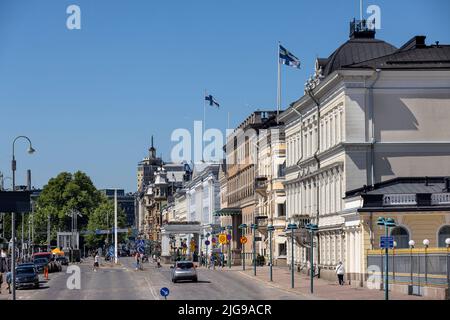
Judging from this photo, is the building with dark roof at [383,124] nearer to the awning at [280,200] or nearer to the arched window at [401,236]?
the arched window at [401,236]

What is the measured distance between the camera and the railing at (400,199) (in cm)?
5919

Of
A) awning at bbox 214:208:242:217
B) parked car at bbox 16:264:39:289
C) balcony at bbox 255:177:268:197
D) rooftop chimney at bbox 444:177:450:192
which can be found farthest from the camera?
awning at bbox 214:208:242:217

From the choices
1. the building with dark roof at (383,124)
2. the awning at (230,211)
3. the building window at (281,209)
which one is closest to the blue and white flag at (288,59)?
the building with dark roof at (383,124)

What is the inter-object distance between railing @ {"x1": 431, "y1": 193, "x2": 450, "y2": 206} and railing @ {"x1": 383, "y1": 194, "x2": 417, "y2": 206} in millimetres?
977

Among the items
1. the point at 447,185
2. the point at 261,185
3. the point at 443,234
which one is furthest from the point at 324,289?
the point at 261,185

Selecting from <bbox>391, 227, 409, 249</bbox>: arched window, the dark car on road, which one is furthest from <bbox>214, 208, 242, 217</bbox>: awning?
<bbox>391, 227, 409, 249</bbox>: arched window

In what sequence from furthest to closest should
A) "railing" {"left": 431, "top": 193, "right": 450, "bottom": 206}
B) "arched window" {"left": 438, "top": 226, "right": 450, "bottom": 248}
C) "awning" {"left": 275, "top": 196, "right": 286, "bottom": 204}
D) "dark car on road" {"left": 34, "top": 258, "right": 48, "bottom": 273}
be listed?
"awning" {"left": 275, "top": 196, "right": 286, "bottom": 204} → "dark car on road" {"left": 34, "top": 258, "right": 48, "bottom": 273} → "arched window" {"left": 438, "top": 226, "right": 450, "bottom": 248} → "railing" {"left": 431, "top": 193, "right": 450, "bottom": 206}

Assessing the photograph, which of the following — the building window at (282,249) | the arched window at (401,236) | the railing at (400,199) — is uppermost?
the railing at (400,199)

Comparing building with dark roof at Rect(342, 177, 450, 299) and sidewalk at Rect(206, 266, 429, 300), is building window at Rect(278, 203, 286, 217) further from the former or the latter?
building with dark roof at Rect(342, 177, 450, 299)

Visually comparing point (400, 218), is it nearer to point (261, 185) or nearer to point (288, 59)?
point (288, 59)

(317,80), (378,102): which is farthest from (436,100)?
(317,80)

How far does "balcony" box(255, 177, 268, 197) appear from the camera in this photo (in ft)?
344

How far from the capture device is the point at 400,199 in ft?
195

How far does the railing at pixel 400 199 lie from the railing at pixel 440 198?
977mm
